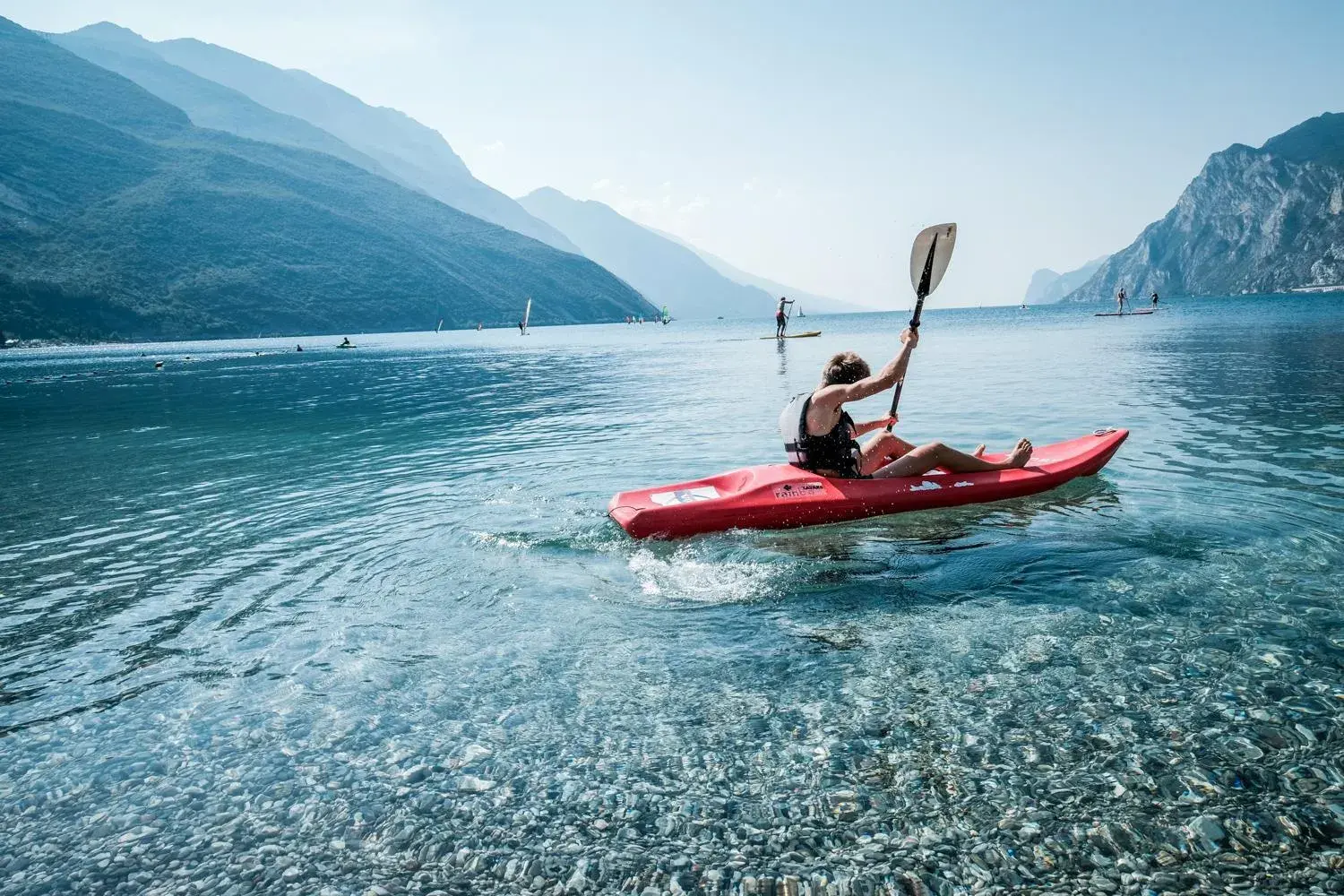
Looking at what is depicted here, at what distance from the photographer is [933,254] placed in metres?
11.9

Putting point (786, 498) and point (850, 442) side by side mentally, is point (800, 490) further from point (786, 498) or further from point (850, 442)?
point (850, 442)

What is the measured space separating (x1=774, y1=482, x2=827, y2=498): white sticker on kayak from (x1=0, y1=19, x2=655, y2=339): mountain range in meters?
122

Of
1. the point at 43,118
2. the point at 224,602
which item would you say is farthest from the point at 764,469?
the point at 43,118

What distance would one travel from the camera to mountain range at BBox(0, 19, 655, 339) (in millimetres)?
110750

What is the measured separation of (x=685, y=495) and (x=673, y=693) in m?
4.05

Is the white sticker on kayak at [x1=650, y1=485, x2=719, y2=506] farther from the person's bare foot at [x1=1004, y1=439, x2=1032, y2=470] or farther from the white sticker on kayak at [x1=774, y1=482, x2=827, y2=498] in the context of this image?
the person's bare foot at [x1=1004, y1=439, x2=1032, y2=470]

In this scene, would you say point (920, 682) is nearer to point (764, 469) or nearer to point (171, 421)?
point (764, 469)

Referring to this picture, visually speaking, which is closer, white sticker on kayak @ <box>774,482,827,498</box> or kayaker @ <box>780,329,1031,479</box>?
kayaker @ <box>780,329,1031,479</box>

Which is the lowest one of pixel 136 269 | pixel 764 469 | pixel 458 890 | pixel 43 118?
pixel 458 890

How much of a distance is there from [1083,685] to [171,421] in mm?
25464

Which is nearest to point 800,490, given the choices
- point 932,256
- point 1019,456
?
point 1019,456

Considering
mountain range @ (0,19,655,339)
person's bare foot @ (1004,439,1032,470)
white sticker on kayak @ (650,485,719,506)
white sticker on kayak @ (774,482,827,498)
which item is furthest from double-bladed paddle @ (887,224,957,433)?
mountain range @ (0,19,655,339)

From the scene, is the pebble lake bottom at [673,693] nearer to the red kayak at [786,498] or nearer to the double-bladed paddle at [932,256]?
the red kayak at [786,498]

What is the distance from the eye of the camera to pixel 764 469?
931 cm
